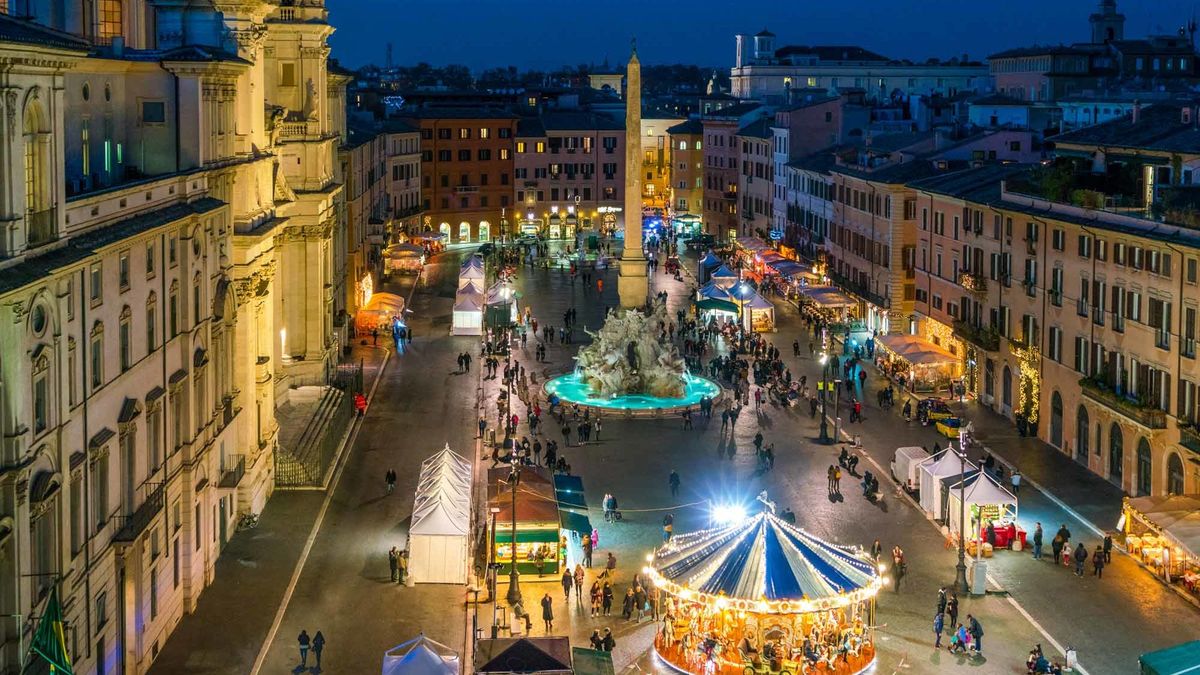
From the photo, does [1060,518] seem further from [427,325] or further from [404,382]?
[427,325]

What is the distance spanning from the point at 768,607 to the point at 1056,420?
26876 mm

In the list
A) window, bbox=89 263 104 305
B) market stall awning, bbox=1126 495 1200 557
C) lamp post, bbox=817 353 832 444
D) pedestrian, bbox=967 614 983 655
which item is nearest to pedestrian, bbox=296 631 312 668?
window, bbox=89 263 104 305

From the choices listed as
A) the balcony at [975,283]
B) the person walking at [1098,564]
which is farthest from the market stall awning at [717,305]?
the person walking at [1098,564]

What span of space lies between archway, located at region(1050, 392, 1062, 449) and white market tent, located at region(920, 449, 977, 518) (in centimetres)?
1038

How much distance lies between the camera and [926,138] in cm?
9612

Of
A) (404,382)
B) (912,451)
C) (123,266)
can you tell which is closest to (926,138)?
(404,382)

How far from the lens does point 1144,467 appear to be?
171 feet

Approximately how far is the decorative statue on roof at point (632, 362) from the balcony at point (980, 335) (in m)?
12.0

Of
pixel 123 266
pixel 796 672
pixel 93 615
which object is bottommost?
pixel 796 672

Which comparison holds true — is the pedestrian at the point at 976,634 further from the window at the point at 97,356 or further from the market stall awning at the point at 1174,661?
the window at the point at 97,356

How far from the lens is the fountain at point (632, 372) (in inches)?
2813

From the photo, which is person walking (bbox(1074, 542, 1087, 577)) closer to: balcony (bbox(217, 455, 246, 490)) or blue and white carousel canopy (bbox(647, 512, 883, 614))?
blue and white carousel canopy (bbox(647, 512, 883, 614))

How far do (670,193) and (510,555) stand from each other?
130 m

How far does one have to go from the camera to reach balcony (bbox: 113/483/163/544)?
1334 inches
